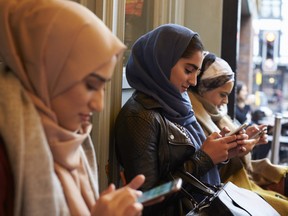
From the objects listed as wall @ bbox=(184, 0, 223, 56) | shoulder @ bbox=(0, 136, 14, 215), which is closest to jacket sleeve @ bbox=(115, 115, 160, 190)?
shoulder @ bbox=(0, 136, 14, 215)

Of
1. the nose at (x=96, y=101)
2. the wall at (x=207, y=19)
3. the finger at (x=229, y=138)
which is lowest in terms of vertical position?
the finger at (x=229, y=138)

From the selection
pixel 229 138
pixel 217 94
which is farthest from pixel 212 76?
pixel 229 138

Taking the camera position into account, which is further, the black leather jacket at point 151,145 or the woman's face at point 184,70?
the woman's face at point 184,70

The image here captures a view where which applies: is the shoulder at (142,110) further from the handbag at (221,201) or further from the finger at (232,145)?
the finger at (232,145)

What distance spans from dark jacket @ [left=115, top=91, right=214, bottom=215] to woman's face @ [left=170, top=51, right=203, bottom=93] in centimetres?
15

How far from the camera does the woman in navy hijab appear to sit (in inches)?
75.4

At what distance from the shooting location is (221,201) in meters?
1.81

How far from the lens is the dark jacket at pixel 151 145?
1.89 metres

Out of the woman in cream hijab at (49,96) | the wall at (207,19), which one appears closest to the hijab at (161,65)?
the woman in cream hijab at (49,96)

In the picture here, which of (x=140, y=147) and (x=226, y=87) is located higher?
(x=226, y=87)

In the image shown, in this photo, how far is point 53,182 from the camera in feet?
3.64

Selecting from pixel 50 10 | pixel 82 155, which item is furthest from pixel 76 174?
pixel 50 10

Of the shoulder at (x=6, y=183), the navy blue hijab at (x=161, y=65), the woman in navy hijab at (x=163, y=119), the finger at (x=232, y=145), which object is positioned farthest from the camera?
the finger at (x=232, y=145)

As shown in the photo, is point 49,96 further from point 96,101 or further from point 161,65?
point 161,65
